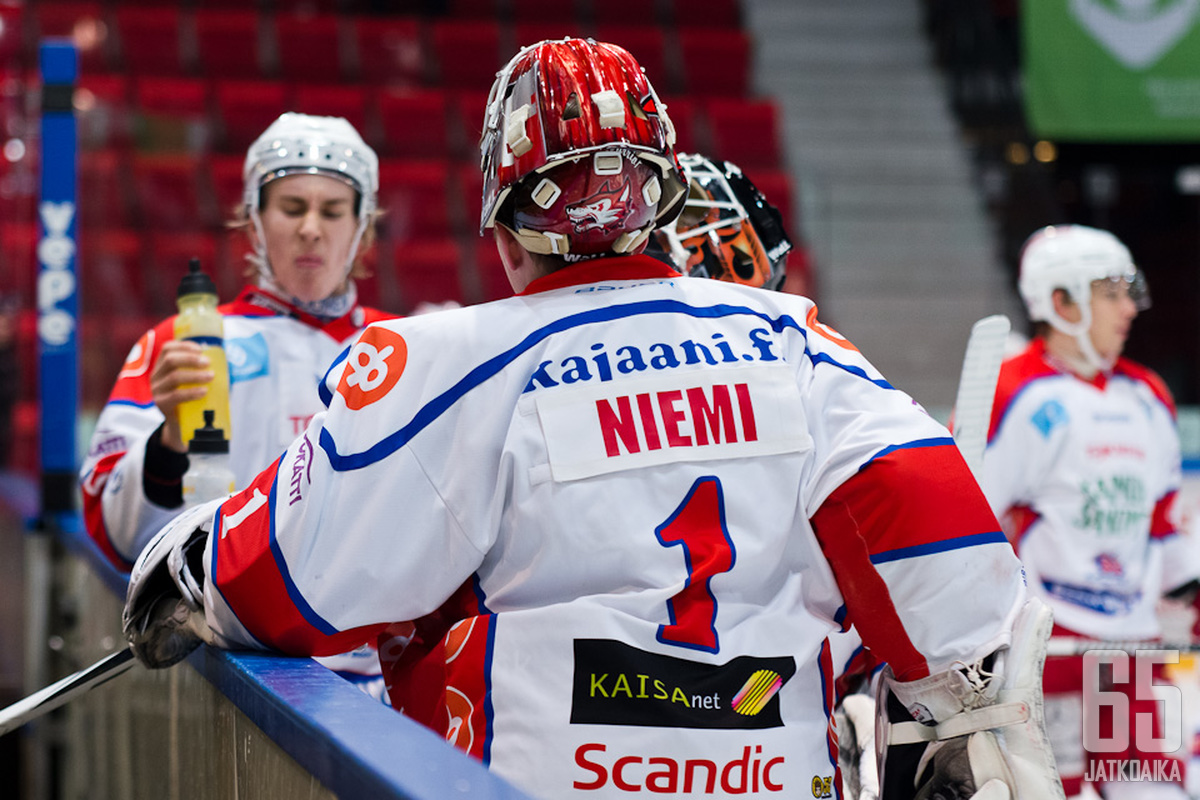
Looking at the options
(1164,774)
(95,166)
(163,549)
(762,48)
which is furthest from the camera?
(762,48)

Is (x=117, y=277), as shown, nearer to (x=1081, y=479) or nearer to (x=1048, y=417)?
(x=1048, y=417)

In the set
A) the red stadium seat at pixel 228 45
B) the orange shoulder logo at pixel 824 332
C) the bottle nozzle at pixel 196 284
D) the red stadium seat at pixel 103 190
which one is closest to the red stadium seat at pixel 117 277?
the red stadium seat at pixel 103 190

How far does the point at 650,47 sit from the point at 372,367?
23.0 ft

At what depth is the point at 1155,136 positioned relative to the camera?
20.6ft

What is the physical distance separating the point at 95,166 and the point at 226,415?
377 cm

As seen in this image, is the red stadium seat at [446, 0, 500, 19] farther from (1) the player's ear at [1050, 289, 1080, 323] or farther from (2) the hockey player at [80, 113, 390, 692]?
(2) the hockey player at [80, 113, 390, 692]

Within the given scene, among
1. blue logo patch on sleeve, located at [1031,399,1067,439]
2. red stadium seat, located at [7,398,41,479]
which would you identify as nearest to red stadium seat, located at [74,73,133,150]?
red stadium seat, located at [7,398,41,479]

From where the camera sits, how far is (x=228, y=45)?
7586mm

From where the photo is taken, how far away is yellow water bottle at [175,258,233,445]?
6.90ft

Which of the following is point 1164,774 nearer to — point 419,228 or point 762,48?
point 419,228

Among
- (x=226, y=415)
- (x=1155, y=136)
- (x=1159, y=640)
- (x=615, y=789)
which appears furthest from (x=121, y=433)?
(x=1155, y=136)

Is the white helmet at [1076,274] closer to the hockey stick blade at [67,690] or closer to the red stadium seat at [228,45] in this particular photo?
the hockey stick blade at [67,690]

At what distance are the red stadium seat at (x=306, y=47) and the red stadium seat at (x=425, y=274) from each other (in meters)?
2.27

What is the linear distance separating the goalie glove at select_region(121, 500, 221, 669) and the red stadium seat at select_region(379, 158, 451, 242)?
4.41 m
